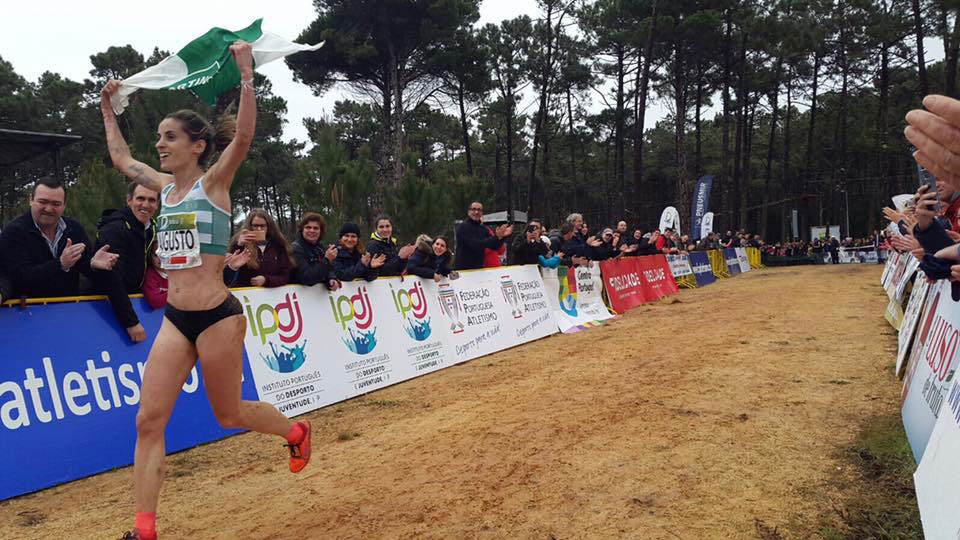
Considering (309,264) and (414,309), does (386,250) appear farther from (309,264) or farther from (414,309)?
(309,264)

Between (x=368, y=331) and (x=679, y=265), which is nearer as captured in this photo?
(x=368, y=331)

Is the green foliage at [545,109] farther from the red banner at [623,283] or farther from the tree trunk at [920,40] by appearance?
the red banner at [623,283]

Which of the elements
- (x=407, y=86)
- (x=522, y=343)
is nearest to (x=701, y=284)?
(x=522, y=343)

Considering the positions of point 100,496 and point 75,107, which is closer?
point 100,496

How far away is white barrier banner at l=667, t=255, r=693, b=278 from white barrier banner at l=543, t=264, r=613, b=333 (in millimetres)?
6454

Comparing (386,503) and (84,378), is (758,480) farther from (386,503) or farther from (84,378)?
(84,378)

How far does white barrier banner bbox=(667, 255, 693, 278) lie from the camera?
722 inches

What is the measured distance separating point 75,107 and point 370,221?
24.3 m

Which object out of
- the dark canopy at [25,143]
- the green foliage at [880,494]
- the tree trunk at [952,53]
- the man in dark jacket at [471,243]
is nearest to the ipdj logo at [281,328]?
the man in dark jacket at [471,243]

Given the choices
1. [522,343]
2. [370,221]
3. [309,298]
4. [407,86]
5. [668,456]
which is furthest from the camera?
[407,86]

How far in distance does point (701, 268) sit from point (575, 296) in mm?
11547

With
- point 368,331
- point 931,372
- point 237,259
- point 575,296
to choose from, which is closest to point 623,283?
point 575,296

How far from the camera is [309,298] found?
6.34 meters

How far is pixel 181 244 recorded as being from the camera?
2729mm
